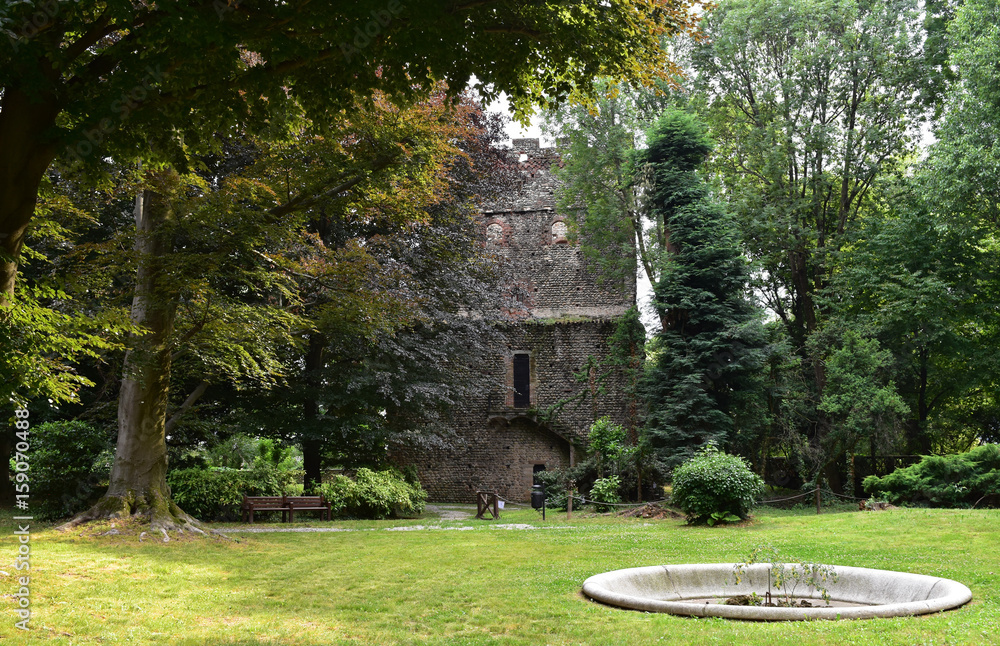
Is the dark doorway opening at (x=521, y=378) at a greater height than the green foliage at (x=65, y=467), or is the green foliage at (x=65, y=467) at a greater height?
the dark doorway opening at (x=521, y=378)

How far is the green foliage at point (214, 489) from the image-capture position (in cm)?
1398

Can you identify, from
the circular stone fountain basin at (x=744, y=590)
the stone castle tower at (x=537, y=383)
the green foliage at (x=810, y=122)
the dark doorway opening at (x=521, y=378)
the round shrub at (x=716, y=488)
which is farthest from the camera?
the dark doorway opening at (x=521, y=378)

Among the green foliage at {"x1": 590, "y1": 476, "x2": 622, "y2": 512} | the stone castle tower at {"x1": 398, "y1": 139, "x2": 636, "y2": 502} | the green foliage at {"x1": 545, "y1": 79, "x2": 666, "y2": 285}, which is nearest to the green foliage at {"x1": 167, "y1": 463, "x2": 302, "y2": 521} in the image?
the green foliage at {"x1": 590, "y1": 476, "x2": 622, "y2": 512}

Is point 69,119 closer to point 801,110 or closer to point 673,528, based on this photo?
point 673,528

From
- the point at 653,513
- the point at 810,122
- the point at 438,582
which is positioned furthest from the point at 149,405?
the point at 810,122

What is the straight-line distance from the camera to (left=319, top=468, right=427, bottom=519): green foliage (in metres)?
16.1

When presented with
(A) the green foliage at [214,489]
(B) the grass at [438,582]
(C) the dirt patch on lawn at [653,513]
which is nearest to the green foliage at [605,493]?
(C) the dirt patch on lawn at [653,513]

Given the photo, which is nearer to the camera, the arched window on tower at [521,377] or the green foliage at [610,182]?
the green foliage at [610,182]

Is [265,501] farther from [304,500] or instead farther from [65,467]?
[65,467]

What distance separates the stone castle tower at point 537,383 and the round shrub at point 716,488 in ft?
33.3

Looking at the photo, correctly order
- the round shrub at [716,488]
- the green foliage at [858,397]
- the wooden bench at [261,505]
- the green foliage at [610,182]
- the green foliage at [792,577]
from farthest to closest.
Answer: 1. the green foliage at [610,182]
2. the green foliage at [858,397]
3. the wooden bench at [261,505]
4. the round shrub at [716,488]
5. the green foliage at [792,577]

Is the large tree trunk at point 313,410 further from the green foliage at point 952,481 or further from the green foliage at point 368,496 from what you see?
the green foliage at point 952,481

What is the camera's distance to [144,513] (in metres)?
10.8

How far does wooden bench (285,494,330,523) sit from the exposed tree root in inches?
153
